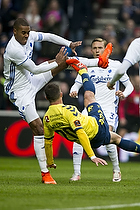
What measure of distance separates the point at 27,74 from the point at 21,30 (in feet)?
2.46

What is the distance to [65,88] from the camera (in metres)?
14.5

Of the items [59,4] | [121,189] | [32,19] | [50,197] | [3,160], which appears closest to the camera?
[50,197]

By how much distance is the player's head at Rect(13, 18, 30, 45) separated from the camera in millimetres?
7887

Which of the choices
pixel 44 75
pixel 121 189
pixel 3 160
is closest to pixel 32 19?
pixel 3 160

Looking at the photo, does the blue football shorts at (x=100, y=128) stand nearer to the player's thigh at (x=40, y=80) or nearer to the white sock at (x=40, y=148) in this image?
the white sock at (x=40, y=148)

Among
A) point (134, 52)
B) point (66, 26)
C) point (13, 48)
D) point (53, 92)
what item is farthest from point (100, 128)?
point (66, 26)

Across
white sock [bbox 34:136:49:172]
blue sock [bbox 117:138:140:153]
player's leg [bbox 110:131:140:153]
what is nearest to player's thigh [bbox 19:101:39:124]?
white sock [bbox 34:136:49:172]

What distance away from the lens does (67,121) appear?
7.33 metres

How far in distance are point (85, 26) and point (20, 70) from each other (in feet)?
29.8

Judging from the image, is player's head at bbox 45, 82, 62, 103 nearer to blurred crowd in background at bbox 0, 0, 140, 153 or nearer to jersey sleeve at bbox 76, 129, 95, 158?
jersey sleeve at bbox 76, 129, 95, 158

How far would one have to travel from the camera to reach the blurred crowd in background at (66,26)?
579 inches

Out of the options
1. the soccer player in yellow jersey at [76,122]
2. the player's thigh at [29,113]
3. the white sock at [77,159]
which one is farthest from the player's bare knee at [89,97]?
the white sock at [77,159]

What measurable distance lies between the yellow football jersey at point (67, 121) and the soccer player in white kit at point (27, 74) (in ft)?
1.75

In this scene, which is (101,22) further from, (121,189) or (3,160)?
(121,189)
